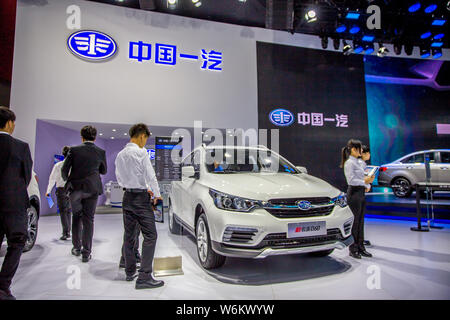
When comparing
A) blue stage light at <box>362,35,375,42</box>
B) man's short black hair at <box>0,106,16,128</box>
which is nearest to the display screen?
blue stage light at <box>362,35,375,42</box>

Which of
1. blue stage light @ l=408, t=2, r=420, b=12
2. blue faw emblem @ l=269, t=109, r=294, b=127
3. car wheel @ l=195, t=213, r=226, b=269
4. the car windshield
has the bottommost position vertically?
car wheel @ l=195, t=213, r=226, b=269

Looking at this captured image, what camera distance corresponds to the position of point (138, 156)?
2594 millimetres

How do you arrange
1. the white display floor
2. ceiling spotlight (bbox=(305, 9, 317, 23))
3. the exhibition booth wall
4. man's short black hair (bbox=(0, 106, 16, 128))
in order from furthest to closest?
1. ceiling spotlight (bbox=(305, 9, 317, 23))
2. the exhibition booth wall
3. the white display floor
4. man's short black hair (bbox=(0, 106, 16, 128))

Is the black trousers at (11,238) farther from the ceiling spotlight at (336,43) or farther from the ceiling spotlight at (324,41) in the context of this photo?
the ceiling spotlight at (336,43)

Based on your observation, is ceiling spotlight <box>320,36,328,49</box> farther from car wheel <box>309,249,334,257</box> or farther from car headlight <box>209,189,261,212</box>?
car headlight <box>209,189,261,212</box>

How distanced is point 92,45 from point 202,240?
714 centimetres

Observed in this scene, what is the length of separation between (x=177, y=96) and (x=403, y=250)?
270 inches

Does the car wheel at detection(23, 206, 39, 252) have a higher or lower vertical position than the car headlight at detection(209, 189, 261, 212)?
lower

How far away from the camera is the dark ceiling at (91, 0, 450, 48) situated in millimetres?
7465

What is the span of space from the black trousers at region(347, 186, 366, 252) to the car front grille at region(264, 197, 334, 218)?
3.37ft

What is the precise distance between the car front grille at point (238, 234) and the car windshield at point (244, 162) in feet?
3.34

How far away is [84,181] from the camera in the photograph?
344 cm

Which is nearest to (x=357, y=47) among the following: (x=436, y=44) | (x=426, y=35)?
(x=426, y=35)
